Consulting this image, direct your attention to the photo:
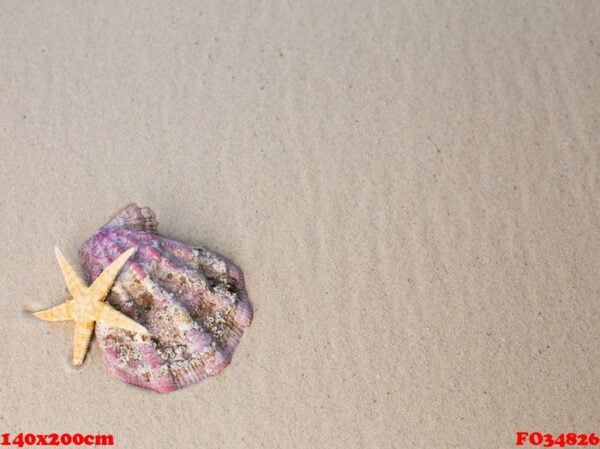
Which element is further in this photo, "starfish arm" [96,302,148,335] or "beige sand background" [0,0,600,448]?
"beige sand background" [0,0,600,448]

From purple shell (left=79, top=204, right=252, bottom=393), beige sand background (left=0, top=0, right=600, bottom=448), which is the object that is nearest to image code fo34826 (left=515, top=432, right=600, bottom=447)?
beige sand background (left=0, top=0, right=600, bottom=448)

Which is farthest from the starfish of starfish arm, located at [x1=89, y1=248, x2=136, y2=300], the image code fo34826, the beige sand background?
the image code fo34826

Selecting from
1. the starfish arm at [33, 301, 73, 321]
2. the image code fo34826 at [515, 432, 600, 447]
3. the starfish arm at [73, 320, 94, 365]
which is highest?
the starfish arm at [33, 301, 73, 321]

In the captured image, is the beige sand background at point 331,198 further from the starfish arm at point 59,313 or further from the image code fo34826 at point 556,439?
the starfish arm at point 59,313

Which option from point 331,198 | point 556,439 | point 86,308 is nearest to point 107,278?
point 86,308

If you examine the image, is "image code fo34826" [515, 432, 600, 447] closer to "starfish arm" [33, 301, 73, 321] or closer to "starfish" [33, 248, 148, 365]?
"starfish" [33, 248, 148, 365]

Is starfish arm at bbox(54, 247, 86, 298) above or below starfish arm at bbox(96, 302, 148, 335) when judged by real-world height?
above
